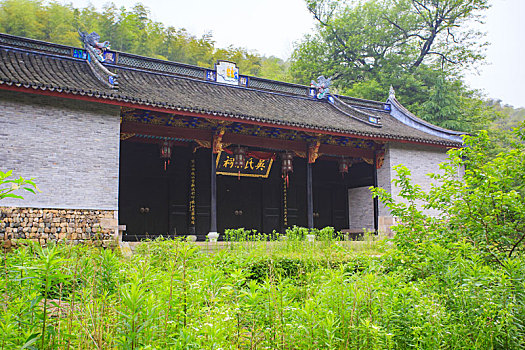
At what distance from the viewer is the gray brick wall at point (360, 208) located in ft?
51.9

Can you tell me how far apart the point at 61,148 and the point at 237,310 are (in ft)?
25.6

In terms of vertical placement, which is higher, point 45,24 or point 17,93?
point 45,24

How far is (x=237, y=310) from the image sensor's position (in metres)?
2.92

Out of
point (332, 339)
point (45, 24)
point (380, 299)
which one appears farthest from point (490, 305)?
point (45, 24)

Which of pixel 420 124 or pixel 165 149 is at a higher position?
pixel 420 124

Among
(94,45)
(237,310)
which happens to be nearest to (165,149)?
(94,45)

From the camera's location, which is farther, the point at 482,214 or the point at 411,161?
the point at 411,161

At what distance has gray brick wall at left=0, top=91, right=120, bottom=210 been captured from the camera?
360 inches

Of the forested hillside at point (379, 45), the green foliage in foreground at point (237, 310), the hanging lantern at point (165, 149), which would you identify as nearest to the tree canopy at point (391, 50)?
the forested hillside at point (379, 45)

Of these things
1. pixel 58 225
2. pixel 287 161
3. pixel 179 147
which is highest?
pixel 179 147

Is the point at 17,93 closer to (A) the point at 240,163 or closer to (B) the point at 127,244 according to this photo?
(B) the point at 127,244

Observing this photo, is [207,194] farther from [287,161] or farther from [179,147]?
[287,161]

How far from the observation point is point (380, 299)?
Answer: 3.59 meters

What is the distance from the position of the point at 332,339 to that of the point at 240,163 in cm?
997
